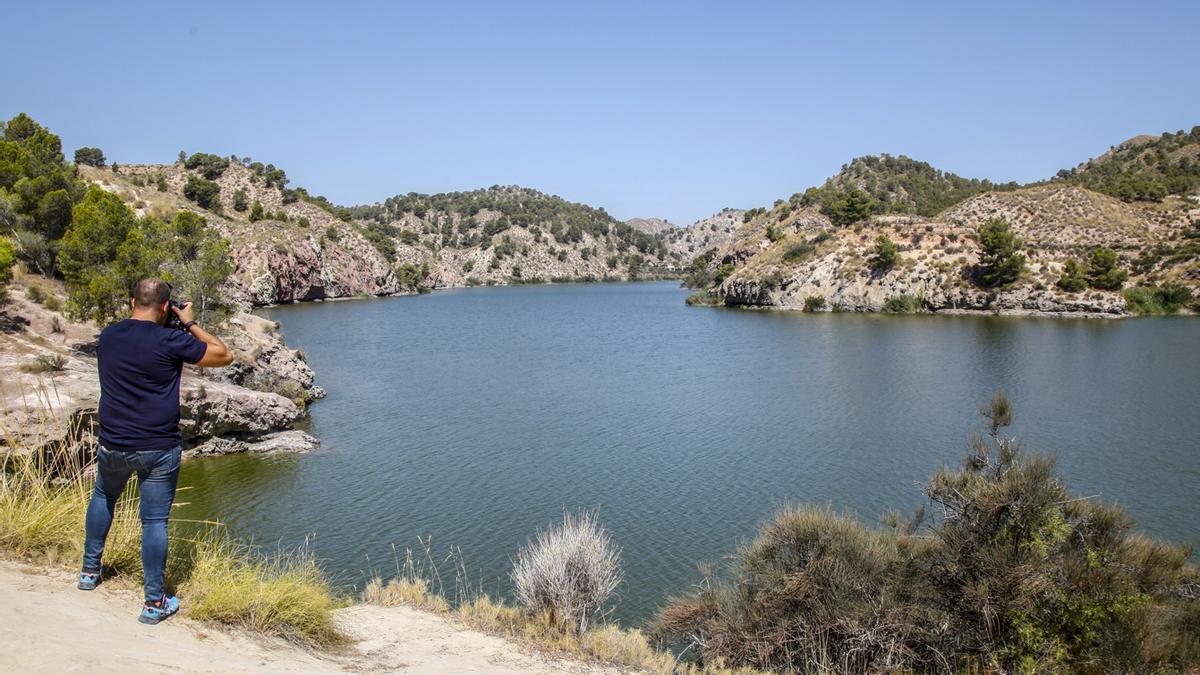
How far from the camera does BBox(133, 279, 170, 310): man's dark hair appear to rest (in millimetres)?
6051

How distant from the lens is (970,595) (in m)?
9.45

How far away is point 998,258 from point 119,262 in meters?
69.4

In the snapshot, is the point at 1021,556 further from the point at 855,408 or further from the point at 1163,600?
the point at 855,408

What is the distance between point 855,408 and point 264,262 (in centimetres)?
7682

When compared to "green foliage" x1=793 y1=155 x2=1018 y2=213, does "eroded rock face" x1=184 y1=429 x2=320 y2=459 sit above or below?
below

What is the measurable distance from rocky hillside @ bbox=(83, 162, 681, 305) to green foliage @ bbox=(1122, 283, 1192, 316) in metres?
77.9

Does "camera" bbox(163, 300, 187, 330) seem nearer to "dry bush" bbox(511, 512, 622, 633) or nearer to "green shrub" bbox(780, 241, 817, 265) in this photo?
"dry bush" bbox(511, 512, 622, 633)

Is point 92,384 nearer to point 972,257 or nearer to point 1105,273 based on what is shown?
point 972,257

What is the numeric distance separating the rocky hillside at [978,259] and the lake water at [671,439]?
1752cm

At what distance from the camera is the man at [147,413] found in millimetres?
5910

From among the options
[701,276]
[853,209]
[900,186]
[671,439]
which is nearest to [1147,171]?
[900,186]

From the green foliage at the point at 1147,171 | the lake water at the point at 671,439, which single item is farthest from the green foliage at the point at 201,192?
the green foliage at the point at 1147,171

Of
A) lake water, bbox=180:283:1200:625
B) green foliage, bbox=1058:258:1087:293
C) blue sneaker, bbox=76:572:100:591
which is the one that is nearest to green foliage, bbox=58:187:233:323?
lake water, bbox=180:283:1200:625

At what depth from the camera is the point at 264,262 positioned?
284 ft
